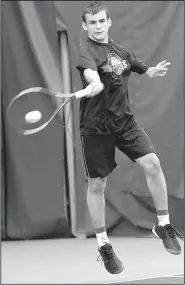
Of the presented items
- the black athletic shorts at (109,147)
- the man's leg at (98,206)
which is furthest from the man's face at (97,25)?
the man's leg at (98,206)

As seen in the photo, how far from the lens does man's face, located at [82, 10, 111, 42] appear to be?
2656 mm

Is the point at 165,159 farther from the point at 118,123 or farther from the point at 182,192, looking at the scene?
the point at 118,123

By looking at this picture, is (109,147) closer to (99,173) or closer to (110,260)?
(99,173)

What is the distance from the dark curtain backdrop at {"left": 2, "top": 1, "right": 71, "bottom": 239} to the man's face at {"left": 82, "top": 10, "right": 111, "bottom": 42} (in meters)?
1.84

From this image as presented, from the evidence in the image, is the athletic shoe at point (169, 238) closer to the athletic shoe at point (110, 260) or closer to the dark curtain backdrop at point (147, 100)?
the athletic shoe at point (110, 260)

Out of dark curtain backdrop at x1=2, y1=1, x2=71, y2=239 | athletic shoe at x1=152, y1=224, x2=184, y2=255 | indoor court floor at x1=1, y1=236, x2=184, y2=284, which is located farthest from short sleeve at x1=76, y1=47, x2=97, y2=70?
dark curtain backdrop at x1=2, y1=1, x2=71, y2=239

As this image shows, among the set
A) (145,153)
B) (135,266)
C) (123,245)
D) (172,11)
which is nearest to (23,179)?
(123,245)

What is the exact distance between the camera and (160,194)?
286 cm

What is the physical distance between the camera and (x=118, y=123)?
2.78 meters

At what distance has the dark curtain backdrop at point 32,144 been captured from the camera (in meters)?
4.51

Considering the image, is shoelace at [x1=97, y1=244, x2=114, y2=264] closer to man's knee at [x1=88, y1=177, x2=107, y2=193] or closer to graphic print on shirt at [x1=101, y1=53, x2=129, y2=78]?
man's knee at [x1=88, y1=177, x2=107, y2=193]

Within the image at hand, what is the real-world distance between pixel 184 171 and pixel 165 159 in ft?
0.54

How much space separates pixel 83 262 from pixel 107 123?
1396 millimetres

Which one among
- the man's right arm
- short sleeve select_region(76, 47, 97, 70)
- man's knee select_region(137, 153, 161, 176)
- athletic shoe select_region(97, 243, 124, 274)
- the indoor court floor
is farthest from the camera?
the indoor court floor
